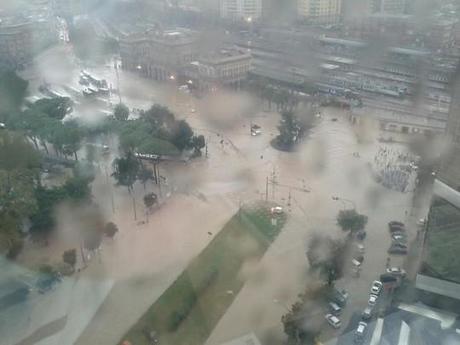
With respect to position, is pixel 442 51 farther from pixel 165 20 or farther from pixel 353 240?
pixel 165 20

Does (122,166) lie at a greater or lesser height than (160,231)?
greater

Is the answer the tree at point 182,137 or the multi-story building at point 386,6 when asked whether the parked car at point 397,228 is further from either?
the multi-story building at point 386,6

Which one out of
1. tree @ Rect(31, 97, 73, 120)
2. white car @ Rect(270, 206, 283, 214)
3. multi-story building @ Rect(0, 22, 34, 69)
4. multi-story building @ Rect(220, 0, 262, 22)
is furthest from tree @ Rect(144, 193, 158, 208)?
multi-story building @ Rect(220, 0, 262, 22)

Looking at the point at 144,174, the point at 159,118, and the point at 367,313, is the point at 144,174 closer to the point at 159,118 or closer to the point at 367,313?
the point at 159,118

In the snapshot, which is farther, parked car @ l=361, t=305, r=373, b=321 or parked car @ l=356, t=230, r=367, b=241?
parked car @ l=356, t=230, r=367, b=241

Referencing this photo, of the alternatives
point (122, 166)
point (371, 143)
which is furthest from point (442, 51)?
point (122, 166)

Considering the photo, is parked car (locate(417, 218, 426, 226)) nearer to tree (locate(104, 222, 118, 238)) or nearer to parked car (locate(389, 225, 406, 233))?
parked car (locate(389, 225, 406, 233))
